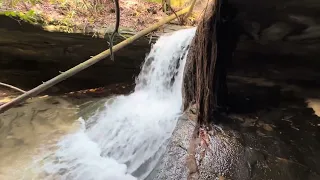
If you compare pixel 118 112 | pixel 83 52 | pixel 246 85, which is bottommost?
pixel 118 112

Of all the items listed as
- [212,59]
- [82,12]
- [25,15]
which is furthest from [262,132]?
[82,12]

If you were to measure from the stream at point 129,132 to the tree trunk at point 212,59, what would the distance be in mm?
557

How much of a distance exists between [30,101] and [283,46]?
14.2 feet

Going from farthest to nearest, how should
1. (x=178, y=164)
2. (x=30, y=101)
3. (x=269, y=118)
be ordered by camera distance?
1. (x=30, y=101)
2. (x=269, y=118)
3. (x=178, y=164)

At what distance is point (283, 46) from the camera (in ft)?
10.7

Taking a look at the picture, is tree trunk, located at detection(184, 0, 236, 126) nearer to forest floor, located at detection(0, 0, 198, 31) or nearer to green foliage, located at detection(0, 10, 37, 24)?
forest floor, located at detection(0, 0, 198, 31)

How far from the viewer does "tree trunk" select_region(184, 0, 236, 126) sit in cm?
335

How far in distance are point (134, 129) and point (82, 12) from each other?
3101 mm

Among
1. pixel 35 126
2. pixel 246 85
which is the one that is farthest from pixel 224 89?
pixel 35 126

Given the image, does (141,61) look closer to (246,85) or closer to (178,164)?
(246,85)

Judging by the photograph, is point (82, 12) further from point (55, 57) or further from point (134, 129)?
point (134, 129)

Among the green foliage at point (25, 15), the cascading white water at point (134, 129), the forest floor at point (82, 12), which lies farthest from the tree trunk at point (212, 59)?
the green foliage at point (25, 15)

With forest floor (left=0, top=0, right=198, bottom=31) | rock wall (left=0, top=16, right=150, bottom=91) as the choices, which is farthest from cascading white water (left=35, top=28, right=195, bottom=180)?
forest floor (left=0, top=0, right=198, bottom=31)

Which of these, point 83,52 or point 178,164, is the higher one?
point 83,52
